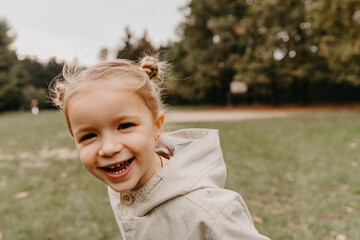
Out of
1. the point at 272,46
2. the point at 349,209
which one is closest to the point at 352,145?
the point at 349,209

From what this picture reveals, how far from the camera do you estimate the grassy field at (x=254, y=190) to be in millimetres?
2986

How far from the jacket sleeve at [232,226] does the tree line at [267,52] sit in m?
13.3

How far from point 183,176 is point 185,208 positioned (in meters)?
0.13

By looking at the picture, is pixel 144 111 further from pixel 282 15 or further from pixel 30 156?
pixel 282 15

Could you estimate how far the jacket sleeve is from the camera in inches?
45.5

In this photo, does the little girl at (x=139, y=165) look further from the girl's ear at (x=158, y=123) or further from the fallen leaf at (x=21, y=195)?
the fallen leaf at (x=21, y=195)

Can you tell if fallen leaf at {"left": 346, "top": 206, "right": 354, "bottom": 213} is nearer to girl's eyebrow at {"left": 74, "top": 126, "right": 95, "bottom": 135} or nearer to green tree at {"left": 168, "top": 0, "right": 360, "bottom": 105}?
girl's eyebrow at {"left": 74, "top": 126, "right": 95, "bottom": 135}

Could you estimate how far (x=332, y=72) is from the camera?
1781cm

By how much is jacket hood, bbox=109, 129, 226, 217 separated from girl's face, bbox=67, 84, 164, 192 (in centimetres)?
11

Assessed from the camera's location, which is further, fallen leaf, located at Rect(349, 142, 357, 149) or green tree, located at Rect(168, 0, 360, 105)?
green tree, located at Rect(168, 0, 360, 105)

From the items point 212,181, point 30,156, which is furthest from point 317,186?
point 30,156

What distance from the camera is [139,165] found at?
1.20 metres

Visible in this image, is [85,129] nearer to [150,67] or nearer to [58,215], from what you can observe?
Result: [150,67]

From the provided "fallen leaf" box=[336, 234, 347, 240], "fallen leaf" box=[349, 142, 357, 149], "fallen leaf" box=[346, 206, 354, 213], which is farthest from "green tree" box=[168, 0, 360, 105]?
"fallen leaf" box=[336, 234, 347, 240]
